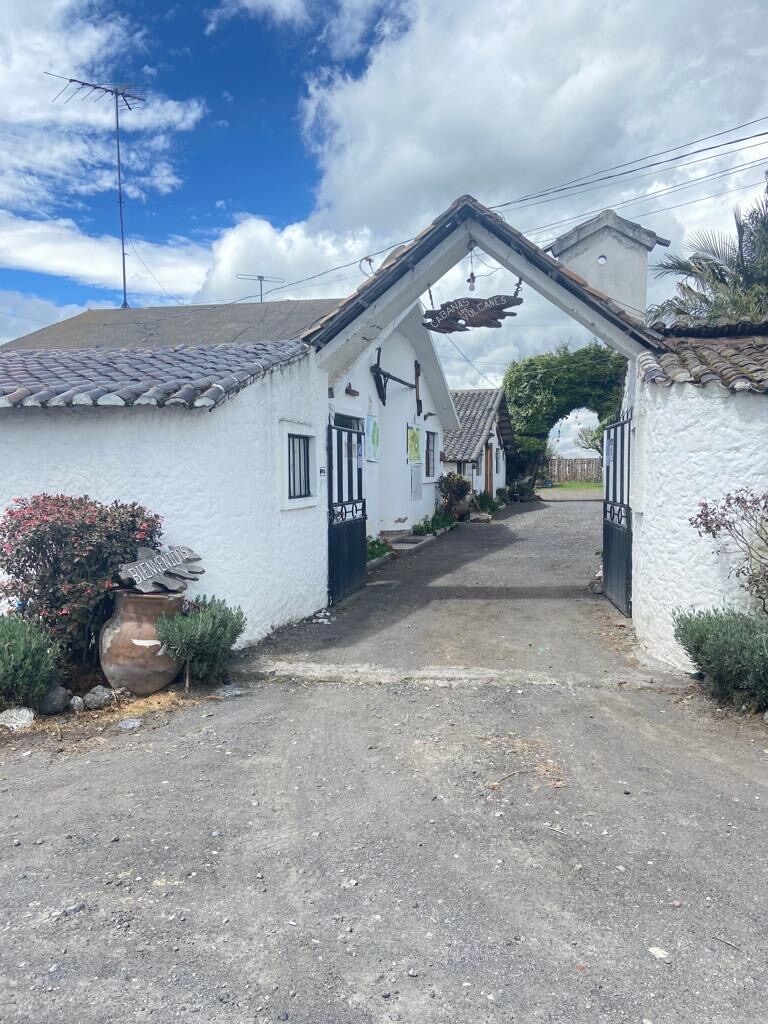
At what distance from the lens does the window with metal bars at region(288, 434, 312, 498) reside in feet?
28.6

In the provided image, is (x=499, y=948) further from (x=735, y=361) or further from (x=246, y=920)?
(x=735, y=361)

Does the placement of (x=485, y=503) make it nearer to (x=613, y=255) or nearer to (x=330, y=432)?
(x=613, y=255)

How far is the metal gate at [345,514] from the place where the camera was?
9.86m

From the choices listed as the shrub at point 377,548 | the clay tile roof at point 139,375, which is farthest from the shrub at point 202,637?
the shrub at point 377,548

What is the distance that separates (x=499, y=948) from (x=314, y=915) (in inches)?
32.9

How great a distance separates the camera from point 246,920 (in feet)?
10.4

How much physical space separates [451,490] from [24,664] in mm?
16426

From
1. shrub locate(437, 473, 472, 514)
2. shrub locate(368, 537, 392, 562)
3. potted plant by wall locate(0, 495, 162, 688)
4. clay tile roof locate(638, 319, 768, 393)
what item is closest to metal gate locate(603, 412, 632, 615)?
clay tile roof locate(638, 319, 768, 393)

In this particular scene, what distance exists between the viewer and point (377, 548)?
46.7 feet

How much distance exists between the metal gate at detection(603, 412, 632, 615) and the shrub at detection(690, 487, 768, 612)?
6.84ft

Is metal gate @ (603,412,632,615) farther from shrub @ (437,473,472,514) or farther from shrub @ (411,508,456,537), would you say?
shrub @ (437,473,472,514)

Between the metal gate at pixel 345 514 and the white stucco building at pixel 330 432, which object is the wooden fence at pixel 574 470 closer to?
the metal gate at pixel 345 514

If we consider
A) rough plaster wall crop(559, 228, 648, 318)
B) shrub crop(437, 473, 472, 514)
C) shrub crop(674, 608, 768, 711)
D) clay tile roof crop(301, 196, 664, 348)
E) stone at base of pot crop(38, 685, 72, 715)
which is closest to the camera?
shrub crop(674, 608, 768, 711)

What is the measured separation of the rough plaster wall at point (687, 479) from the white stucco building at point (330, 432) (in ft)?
0.06
